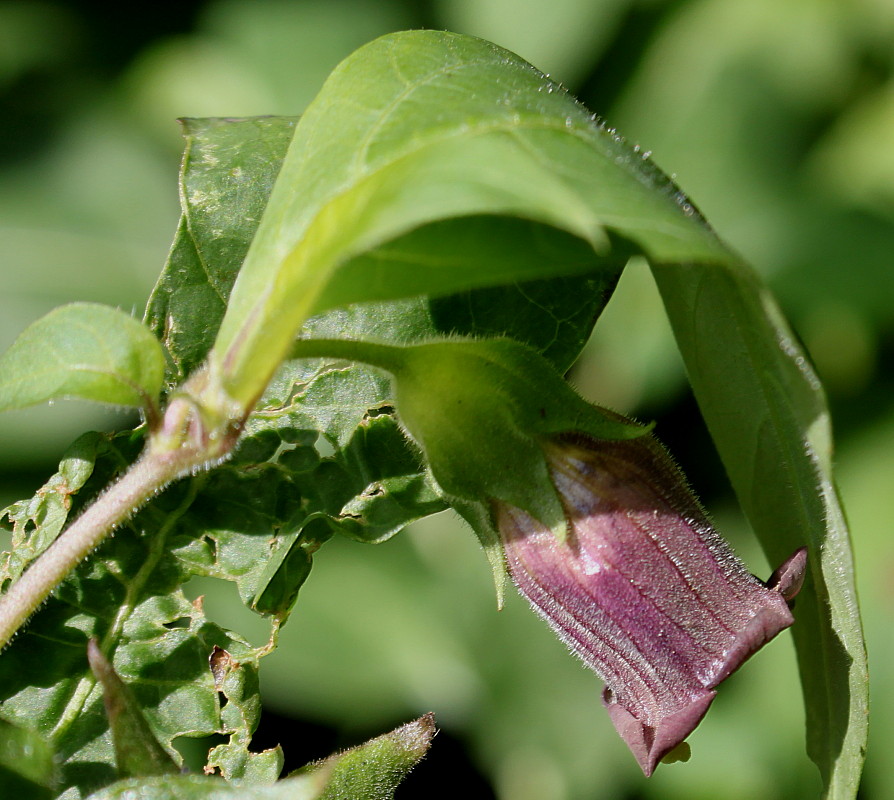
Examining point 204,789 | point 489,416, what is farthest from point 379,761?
point 489,416

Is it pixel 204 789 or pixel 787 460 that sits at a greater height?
pixel 787 460

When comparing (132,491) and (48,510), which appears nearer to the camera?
(132,491)

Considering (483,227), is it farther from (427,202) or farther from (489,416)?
(489,416)

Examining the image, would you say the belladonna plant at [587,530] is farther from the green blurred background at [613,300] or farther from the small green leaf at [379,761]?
the green blurred background at [613,300]

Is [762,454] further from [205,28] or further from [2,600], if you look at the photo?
[205,28]

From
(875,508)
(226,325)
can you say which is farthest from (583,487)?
(875,508)

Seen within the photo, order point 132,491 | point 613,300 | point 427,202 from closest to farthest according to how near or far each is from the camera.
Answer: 1. point 427,202
2. point 132,491
3. point 613,300
